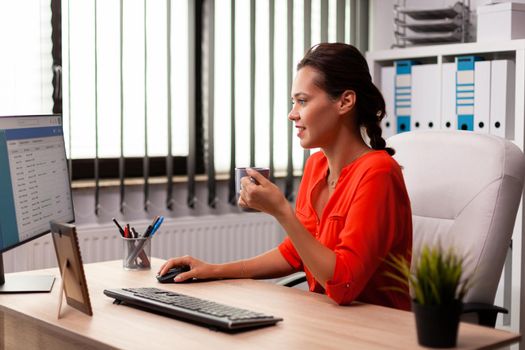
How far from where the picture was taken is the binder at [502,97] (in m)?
3.33

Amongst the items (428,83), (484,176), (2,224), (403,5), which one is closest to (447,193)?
(484,176)

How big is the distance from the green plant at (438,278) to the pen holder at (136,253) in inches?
39.0

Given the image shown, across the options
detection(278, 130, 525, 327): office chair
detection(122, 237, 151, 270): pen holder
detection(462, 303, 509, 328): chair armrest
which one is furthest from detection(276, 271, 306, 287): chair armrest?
detection(462, 303, 509, 328): chair armrest

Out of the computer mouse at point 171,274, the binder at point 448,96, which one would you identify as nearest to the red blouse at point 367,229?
the computer mouse at point 171,274

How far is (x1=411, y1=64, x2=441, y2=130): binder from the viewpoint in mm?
3604

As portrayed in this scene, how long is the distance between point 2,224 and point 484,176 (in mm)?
1255

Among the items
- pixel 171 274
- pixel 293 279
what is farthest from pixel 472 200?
pixel 171 274

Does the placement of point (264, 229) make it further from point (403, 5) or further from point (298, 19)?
point (403, 5)

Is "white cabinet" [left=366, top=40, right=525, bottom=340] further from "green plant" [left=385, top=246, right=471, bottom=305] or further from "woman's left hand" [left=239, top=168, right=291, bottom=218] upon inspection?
"green plant" [left=385, top=246, right=471, bottom=305]

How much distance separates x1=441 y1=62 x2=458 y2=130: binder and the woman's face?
174 centimetres

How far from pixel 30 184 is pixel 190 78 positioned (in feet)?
→ 5.72

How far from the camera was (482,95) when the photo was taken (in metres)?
3.42

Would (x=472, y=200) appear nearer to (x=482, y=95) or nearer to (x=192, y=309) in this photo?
(x=192, y=309)

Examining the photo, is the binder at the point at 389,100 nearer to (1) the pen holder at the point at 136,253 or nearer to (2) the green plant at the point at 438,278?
(1) the pen holder at the point at 136,253
